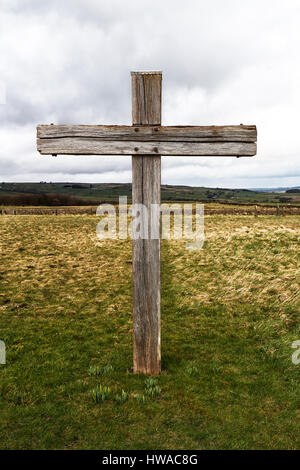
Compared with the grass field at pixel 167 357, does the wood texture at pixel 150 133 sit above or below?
above

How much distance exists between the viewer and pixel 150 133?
4832 mm

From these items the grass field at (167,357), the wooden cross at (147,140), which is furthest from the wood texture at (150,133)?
the grass field at (167,357)

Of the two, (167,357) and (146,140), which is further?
(167,357)

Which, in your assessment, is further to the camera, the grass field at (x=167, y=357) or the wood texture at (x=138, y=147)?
the wood texture at (x=138, y=147)

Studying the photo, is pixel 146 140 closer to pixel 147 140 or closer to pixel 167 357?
pixel 147 140

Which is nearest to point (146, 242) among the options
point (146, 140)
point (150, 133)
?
point (146, 140)

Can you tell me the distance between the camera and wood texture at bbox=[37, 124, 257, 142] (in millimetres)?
4750

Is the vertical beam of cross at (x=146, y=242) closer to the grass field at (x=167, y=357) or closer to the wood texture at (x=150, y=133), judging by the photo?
the wood texture at (x=150, y=133)

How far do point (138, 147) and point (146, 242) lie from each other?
1.62m

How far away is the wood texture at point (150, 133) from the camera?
15.6 feet

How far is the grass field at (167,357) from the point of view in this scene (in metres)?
4.16

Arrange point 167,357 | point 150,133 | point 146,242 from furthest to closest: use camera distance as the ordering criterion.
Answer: point 167,357 → point 146,242 → point 150,133

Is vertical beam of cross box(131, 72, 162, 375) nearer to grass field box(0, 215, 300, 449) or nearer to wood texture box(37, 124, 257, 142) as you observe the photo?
wood texture box(37, 124, 257, 142)

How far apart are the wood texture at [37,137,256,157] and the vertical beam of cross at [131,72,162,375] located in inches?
7.0
